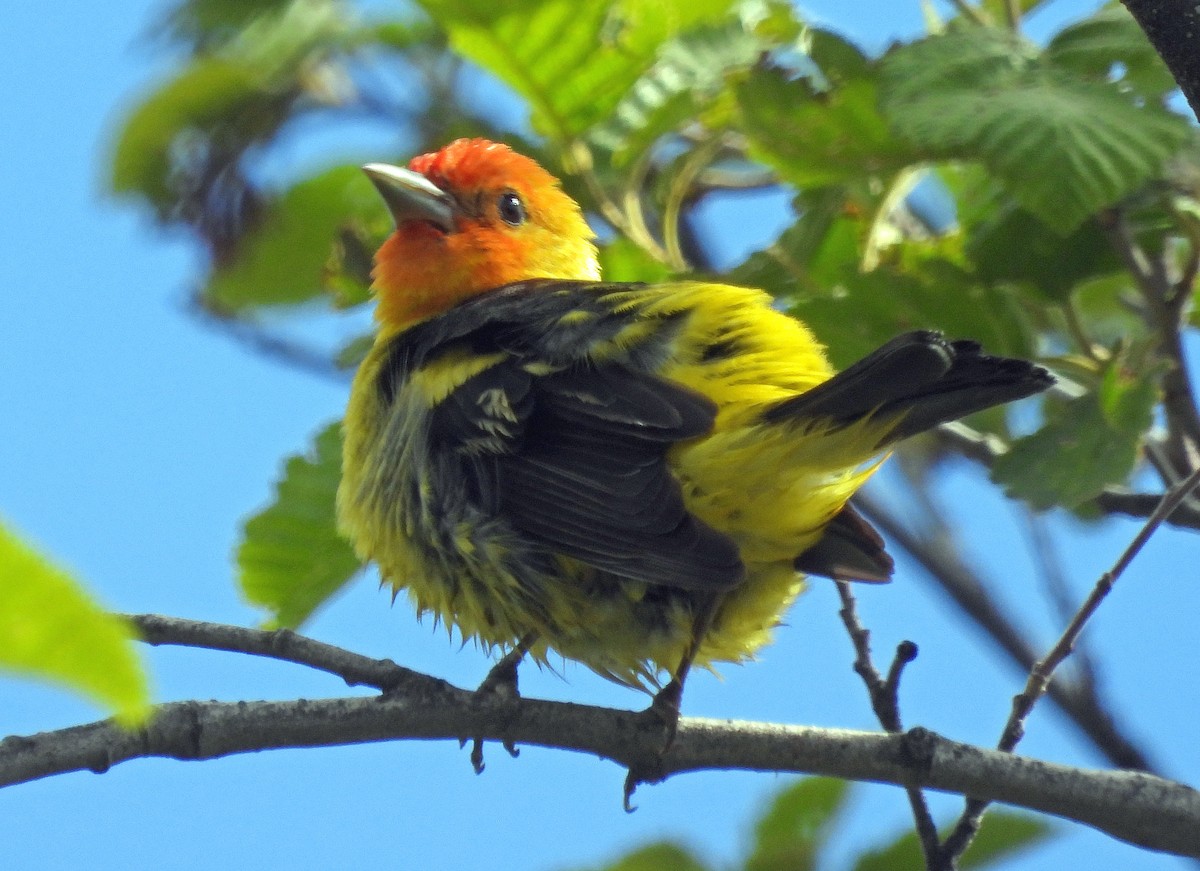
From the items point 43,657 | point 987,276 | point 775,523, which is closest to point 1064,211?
point 987,276

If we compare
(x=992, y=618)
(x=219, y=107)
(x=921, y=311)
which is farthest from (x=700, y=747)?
(x=219, y=107)

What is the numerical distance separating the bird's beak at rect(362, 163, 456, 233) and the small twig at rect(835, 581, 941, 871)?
1.99 meters

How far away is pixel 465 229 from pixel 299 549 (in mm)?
1169

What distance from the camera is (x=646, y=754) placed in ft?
9.33

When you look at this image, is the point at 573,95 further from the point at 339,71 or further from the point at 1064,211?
the point at 339,71

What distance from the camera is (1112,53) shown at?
3.33 m

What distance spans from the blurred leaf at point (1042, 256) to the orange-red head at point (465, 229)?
1295 mm

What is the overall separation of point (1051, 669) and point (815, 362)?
3.22ft

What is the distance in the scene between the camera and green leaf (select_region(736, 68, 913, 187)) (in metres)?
3.40

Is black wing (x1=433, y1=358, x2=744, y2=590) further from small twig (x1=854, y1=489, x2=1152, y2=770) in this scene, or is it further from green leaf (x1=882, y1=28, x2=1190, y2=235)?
small twig (x1=854, y1=489, x2=1152, y2=770)

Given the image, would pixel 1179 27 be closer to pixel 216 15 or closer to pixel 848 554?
pixel 848 554

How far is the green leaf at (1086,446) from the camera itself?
3.03 m

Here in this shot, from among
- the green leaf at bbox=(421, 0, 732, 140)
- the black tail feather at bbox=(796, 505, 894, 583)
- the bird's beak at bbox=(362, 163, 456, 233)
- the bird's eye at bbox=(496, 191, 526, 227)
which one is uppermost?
the bird's eye at bbox=(496, 191, 526, 227)

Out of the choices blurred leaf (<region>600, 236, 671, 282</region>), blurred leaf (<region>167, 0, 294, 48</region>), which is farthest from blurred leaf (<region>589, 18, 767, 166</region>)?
blurred leaf (<region>167, 0, 294, 48</region>)
